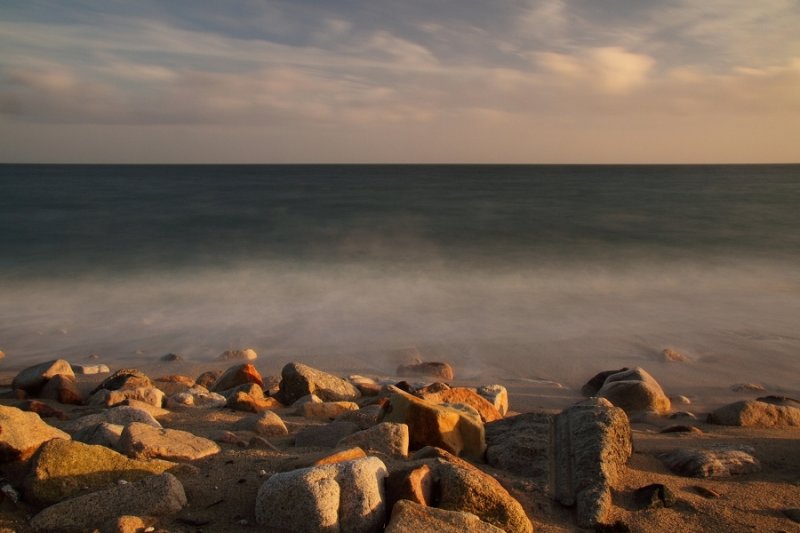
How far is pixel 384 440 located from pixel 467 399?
74.1 inches

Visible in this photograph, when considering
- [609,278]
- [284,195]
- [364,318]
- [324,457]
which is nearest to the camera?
[324,457]

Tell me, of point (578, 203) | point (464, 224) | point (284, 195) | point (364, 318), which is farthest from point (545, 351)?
point (284, 195)

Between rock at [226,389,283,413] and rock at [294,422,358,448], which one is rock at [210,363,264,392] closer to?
rock at [226,389,283,413]

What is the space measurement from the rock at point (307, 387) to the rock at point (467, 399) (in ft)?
3.82

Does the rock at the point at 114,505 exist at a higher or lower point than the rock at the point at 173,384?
higher

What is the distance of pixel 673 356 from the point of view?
9406 millimetres

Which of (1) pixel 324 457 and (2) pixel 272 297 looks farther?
(2) pixel 272 297

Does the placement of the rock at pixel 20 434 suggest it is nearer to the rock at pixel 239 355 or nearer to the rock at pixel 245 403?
the rock at pixel 245 403

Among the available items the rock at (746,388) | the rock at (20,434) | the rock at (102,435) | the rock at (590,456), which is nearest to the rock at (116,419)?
the rock at (102,435)

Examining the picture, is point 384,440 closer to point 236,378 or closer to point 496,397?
point 496,397

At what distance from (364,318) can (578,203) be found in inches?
1080

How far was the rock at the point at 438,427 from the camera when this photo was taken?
4188 mm

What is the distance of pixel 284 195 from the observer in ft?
142

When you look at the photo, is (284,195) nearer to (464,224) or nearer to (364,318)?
(464,224)
